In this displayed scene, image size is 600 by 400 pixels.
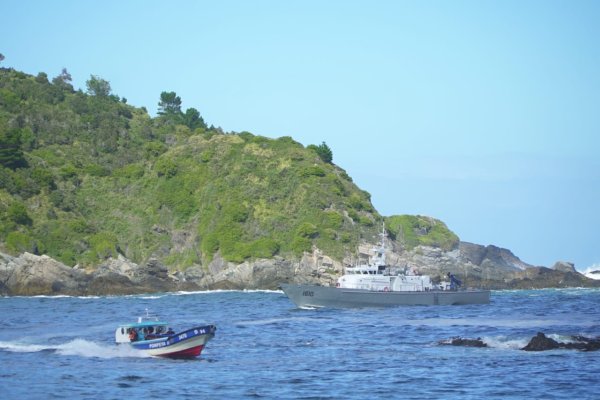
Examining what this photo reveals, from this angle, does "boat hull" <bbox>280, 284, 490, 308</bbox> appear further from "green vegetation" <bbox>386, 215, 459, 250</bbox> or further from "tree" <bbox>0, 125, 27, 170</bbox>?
"green vegetation" <bbox>386, 215, 459, 250</bbox>

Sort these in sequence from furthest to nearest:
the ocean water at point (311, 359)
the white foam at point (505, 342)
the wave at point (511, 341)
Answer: the wave at point (511, 341), the white foam at point (505, 342), the ocean water at point (311, 359)

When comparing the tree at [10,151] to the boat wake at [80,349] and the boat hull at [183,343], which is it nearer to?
the boat wake at [80,349]

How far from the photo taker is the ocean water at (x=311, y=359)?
42.4 m

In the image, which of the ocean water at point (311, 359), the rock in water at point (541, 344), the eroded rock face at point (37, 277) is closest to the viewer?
the ocean water at point (311, 359)

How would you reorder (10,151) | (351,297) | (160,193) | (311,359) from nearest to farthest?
1. (311,359)
2. (351,297)
3. (10,151)
4. (160,193)

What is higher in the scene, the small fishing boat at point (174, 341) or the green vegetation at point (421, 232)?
the green vegetation at point (421, 232)

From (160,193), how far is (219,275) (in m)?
29.2

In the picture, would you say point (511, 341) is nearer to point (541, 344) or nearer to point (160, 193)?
point (541, 344)

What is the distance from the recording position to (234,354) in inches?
2184

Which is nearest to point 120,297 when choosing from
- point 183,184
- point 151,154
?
point 183,184

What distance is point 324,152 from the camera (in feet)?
582

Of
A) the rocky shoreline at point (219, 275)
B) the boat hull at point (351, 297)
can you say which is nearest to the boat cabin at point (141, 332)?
the boat hull at point (351, 297)

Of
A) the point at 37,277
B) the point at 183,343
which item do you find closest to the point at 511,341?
the point at 183,343

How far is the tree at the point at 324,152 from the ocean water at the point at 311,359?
295 feet
